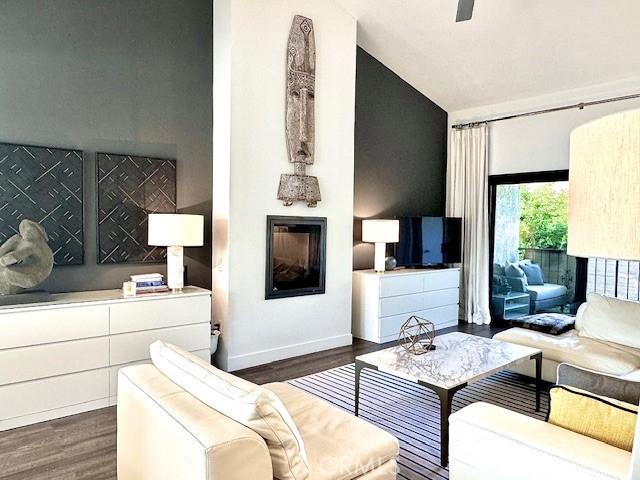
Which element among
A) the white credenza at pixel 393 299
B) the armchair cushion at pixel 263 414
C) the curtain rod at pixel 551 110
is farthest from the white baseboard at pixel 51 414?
the curtain rod at pixel 551 110

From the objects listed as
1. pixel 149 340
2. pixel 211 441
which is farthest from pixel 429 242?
pixel 211 441

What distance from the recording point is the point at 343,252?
5.12 meters

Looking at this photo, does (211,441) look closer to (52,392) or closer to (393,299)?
(52,392)

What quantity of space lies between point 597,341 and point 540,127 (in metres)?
3.08

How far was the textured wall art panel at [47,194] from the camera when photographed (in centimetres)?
347

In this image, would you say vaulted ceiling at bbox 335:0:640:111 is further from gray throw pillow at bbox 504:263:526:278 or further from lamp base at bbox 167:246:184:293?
lamp base at bbox 167:246:184:293

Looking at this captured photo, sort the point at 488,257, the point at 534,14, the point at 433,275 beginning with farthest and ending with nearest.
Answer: the point at 488,257
the point at 433,275
the point at 534,14

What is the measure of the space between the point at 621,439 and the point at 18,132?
13.4 ft

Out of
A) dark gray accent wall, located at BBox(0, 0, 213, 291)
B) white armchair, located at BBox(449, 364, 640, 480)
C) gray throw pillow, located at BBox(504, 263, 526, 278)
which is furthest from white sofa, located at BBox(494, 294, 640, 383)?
dark gray accent wall, located at BBox(0, 0, 213, 291)

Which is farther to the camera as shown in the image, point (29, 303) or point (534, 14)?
point (534, 14)

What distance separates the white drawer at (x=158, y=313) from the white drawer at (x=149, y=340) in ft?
0.14

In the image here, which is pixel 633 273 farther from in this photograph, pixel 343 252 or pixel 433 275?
pixel 343 252

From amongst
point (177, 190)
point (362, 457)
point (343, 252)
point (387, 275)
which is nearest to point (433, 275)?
point (387, 275)

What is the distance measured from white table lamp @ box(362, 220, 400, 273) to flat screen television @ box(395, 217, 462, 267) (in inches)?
15.5
